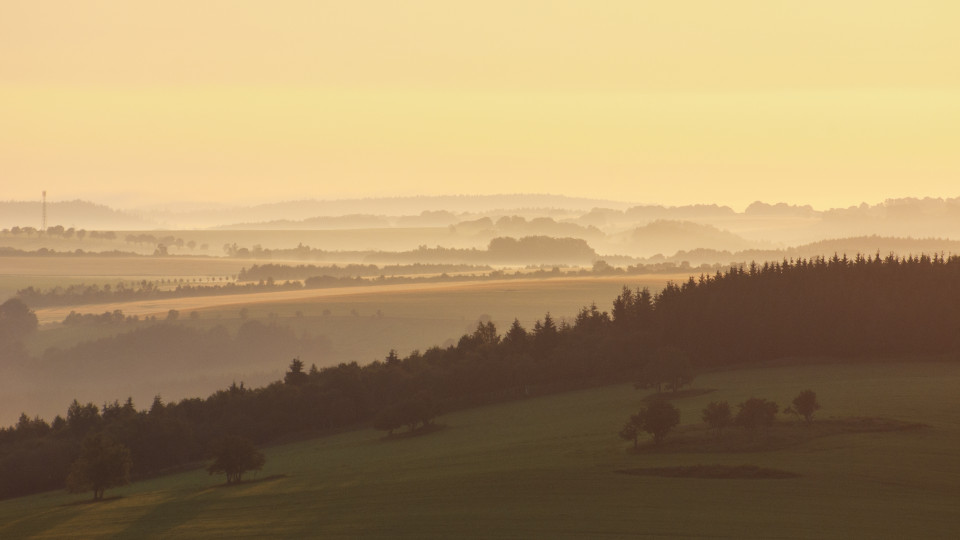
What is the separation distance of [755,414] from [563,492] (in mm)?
27953

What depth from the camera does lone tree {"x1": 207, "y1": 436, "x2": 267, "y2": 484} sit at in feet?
375

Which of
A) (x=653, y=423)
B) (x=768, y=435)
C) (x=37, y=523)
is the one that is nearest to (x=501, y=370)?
(x=653, y=423)

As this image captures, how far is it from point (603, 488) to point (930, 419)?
133ft

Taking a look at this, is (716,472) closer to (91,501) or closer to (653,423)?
(653,423)

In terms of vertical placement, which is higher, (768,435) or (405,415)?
(768,435)

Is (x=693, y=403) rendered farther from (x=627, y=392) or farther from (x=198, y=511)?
(x=198, y=511)

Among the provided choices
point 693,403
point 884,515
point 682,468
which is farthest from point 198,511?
point 693,403

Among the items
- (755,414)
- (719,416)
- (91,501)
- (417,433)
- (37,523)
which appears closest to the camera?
(37,523)

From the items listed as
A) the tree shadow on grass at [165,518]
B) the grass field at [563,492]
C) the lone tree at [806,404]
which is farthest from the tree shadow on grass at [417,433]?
the lone tree at [806,404]

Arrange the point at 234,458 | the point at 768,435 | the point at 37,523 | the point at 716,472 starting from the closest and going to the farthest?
the point at 716,472
the point at 37,523
the point at 768,435
the point at 234,458

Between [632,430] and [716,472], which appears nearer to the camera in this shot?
[716,472]

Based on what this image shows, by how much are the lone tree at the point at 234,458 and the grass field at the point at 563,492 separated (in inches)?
102

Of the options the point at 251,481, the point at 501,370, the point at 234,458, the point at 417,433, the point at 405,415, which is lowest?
the point at 251,481

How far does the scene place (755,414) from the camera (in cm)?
10662
